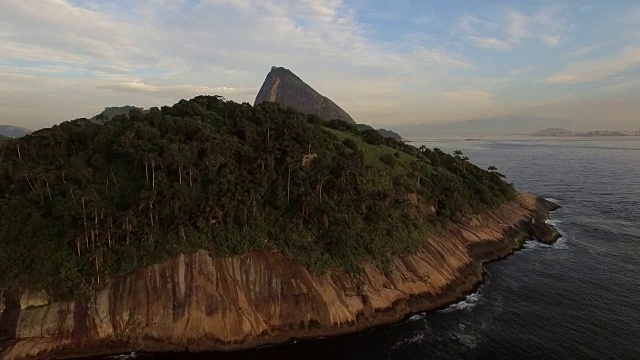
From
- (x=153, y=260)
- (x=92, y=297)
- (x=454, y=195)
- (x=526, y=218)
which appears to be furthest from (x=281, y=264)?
(x=526, y=218)

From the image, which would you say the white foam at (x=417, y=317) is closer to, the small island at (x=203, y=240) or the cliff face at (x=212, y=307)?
the cliff face at (x=212, y=307)

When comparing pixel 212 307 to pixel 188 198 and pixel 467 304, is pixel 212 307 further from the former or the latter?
pixel 467 304

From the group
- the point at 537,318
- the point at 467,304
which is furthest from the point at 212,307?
the point at 537,318

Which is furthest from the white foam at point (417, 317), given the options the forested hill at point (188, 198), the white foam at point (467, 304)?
the forested hill at point (188, 198)

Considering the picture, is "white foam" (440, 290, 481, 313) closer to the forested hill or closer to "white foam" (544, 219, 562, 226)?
the forested hill

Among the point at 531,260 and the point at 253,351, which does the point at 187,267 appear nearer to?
the point at 253,351
